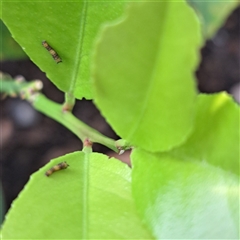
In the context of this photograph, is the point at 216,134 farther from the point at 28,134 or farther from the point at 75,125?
the point at 28,134

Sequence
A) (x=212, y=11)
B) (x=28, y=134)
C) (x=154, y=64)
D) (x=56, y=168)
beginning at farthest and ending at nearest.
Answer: (x=28, y=134)
(x=212, y=11)
(x=56, y=168)
(x=154, y=64)

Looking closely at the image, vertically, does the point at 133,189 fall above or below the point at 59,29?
below

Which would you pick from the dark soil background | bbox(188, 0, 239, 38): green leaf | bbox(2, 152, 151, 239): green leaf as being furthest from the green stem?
bbox(188, 0, 239, 38): green leaf

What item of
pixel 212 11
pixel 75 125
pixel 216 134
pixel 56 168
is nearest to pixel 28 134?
pixel 212 11

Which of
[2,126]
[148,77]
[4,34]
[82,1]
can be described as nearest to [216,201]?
[148,77]

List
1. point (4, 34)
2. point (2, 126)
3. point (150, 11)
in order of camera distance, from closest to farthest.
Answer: point (150, 11) < point (4, 34) < point (2, 126)

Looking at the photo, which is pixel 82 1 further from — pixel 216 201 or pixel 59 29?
pixel 216 201
